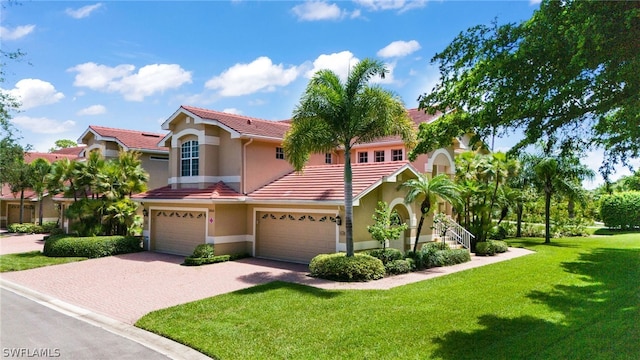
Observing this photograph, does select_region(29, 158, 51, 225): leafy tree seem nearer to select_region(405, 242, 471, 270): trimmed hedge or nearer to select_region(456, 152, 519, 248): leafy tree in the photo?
select_region(405, 242, 471, 270): trimmed hedge

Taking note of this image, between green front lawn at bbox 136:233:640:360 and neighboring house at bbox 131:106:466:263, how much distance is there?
4.65m

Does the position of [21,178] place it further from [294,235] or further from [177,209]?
[294,235]

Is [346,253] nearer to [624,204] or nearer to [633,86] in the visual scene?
[633,86]

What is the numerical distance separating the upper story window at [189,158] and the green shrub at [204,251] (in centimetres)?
469

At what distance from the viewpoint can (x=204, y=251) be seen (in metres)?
19.5

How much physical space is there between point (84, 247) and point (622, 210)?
41551 millimetres

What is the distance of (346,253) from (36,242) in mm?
23641

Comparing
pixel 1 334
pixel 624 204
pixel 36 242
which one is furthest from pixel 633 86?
pixel 624 204

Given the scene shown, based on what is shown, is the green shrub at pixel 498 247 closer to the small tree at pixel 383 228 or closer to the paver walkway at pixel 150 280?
the paver walkway at pixel 150 280

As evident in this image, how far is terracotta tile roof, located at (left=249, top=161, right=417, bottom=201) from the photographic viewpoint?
59.3 ft

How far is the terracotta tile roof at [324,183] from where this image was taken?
18062 millimetres

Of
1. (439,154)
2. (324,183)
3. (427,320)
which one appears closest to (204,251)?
(324,183)

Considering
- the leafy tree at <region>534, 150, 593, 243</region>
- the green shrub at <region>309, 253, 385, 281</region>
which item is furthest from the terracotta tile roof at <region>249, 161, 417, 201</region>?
the leafy tree at <region>534, 150, 593, 243</region>

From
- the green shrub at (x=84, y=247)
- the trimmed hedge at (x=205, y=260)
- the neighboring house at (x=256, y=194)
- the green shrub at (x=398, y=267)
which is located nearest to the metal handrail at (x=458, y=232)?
→ the neighboring house at (x=256, y=194)
